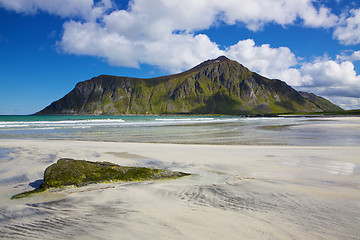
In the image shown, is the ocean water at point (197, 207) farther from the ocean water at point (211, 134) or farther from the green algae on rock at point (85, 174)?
the ocean water at point (211, 134)

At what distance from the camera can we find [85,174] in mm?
6664

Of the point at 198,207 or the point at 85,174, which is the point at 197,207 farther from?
the point at 85,174

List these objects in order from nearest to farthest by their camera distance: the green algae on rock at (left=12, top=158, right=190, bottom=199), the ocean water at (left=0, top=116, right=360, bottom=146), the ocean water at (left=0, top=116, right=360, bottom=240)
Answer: the ocean water at (left=0, top=116, right=360, bottom=240), the green algae on rock at (left=12, top=158, right=190, bottom=199), the ocean water at (left=0, top=116, right=360, bottom=146)

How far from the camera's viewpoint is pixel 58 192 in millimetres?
5855

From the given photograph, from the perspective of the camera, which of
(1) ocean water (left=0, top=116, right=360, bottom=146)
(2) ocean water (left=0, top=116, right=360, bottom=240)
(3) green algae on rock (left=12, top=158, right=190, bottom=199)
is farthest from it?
(1) ocean water (left=0, top=116, right=360, bottom=146)

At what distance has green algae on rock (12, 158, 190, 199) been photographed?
6.17 m

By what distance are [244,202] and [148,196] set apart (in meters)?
2.44

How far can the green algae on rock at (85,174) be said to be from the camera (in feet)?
20.2

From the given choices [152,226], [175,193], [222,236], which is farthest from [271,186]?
[152,226]

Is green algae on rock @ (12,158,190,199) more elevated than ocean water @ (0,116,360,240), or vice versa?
green algae on rock @ (12,158,190,199)

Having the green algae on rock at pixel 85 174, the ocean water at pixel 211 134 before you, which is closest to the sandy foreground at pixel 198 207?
the green algae on rock at pixel 85 174

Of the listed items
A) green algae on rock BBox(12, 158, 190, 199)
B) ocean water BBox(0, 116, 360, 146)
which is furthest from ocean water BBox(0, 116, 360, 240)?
ocean water BBox(0, 116, 360, 146)

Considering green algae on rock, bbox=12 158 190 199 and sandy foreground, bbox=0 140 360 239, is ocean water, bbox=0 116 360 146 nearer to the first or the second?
sandy foreground, bbox=0 140 360 239

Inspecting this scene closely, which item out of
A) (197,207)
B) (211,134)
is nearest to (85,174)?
(197,207)
